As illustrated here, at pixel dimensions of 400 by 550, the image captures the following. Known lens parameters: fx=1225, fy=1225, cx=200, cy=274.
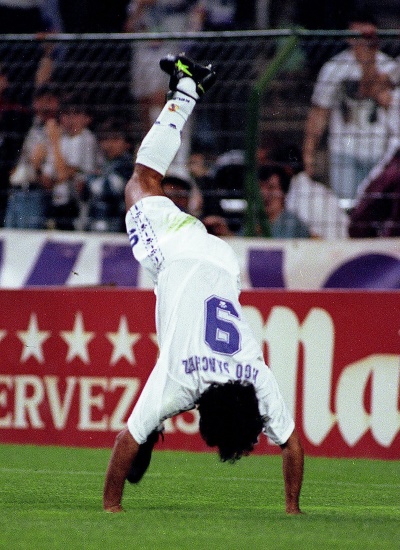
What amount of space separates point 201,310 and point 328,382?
4.21 meters

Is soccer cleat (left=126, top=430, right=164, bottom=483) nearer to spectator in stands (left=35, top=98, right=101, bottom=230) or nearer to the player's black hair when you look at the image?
the player's black hair

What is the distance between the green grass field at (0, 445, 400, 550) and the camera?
5.12 meters

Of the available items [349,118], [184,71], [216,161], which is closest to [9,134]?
[216,161]

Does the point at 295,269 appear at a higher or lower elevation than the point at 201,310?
lower

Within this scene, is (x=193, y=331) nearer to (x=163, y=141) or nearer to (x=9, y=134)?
(x=163, y=141)

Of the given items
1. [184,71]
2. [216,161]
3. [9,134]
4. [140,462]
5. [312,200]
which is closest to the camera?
[140,462]

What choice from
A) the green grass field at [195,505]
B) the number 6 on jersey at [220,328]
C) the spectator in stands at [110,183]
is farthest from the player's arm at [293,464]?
the spectator in stands at [110,183]

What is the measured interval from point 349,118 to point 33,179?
2986 millimetres

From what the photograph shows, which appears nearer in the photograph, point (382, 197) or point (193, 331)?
point (193, 331)

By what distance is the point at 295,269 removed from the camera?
35.4 feet

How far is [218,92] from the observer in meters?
11.0

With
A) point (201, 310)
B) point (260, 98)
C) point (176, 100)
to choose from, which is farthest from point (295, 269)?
point (201, 310)

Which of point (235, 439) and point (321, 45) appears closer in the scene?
point (235, 439)

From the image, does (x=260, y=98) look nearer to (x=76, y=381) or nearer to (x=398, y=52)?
(x=398, y=52)
